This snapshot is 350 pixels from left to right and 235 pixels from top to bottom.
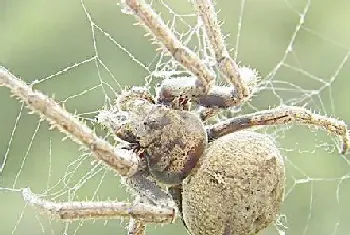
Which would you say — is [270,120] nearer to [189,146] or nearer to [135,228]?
[189,146]

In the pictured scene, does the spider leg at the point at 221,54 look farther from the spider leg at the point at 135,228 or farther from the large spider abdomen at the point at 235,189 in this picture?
the spider leg at the point at 135,228

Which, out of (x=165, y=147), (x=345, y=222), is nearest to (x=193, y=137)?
(x=165, y=147)

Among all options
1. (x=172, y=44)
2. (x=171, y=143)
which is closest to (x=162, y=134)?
(x=171, y=143)

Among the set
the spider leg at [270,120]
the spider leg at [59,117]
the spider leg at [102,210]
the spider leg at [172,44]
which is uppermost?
the spider leg at [172,44]

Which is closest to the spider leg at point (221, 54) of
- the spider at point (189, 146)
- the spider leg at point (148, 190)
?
the spider at point (189, 146)

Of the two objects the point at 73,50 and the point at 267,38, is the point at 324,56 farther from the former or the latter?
the point at 73,50

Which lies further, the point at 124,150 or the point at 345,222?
the point at 345,222
